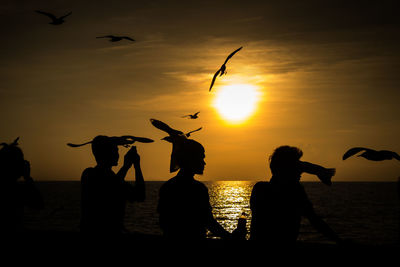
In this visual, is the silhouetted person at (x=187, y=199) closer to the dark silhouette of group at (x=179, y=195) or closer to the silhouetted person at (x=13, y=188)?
the dark silhouette of group at (x=179, y=195)

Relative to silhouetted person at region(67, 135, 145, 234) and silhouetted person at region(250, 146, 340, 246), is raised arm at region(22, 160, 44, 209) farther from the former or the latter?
silhouetted person at region(250, 146, 340, 246)

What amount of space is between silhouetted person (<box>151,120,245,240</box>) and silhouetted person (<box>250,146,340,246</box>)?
39cm

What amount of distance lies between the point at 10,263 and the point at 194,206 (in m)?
2.21

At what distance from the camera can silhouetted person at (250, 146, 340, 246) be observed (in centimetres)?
388

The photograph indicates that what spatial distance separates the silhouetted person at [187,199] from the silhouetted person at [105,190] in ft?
1.87

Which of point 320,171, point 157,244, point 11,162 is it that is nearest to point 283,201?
point 320,171

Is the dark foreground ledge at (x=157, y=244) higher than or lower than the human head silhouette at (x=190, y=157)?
lower

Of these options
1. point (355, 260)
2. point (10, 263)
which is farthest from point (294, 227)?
point (10, 263)

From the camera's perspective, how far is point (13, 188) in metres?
4.37

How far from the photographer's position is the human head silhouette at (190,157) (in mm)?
3699

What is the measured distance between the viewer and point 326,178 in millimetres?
3400

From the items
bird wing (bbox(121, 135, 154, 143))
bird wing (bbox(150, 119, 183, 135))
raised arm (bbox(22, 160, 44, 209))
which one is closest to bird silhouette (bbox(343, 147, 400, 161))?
bird wing (bbox(150, 119, 183, 135))

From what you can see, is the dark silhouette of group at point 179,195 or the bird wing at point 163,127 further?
the bird wing at point 163,127

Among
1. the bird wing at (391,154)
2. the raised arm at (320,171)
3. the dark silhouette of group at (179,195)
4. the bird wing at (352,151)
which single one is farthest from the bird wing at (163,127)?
the bird wing at (391,154)
